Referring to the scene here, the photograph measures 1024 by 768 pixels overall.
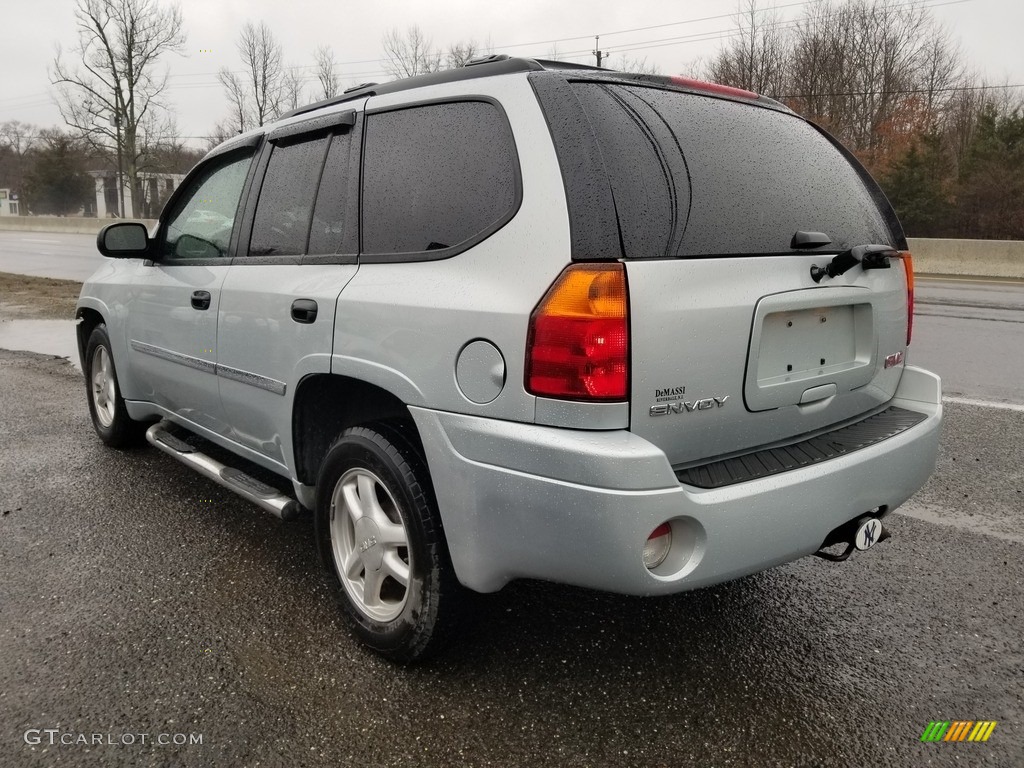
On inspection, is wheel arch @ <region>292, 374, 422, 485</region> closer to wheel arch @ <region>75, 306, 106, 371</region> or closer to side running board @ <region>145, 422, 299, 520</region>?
side running board @ <region>145, 422, 299, 520</region>

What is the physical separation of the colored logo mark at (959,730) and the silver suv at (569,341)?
22.6 inches

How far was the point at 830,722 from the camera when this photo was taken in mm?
2338

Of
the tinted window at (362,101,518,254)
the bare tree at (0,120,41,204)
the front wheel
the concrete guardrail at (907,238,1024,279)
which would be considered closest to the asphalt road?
the front wheel

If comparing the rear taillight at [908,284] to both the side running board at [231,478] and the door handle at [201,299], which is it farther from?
the door handle at [201,299]

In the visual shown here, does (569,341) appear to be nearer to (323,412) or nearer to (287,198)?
(323,412)

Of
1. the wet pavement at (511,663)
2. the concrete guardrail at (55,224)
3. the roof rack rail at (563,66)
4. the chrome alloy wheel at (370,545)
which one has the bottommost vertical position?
the wet pavement at (511,663)

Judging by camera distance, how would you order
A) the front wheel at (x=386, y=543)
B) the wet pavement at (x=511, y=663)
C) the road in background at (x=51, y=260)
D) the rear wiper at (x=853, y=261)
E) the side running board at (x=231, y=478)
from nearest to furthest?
the wet pavement at (x=511, y=663) → the front wheel at (x=386, y=543) → the rear wiper at (x=853, y=261) → the side running board at (x=231, y=478) → the road in background at (x=51, y=260)

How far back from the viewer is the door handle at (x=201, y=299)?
138 inches

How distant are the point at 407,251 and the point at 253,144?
58.3 inches

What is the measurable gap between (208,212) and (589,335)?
259 centimetres

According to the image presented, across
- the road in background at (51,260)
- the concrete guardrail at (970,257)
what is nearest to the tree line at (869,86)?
the concrete guardrail at (970,257)

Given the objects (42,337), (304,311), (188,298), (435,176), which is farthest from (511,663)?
(42,337)

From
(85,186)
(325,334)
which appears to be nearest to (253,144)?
(325,334)

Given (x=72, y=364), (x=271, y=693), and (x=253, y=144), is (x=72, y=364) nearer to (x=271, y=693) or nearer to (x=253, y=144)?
(x=253, y=144)
